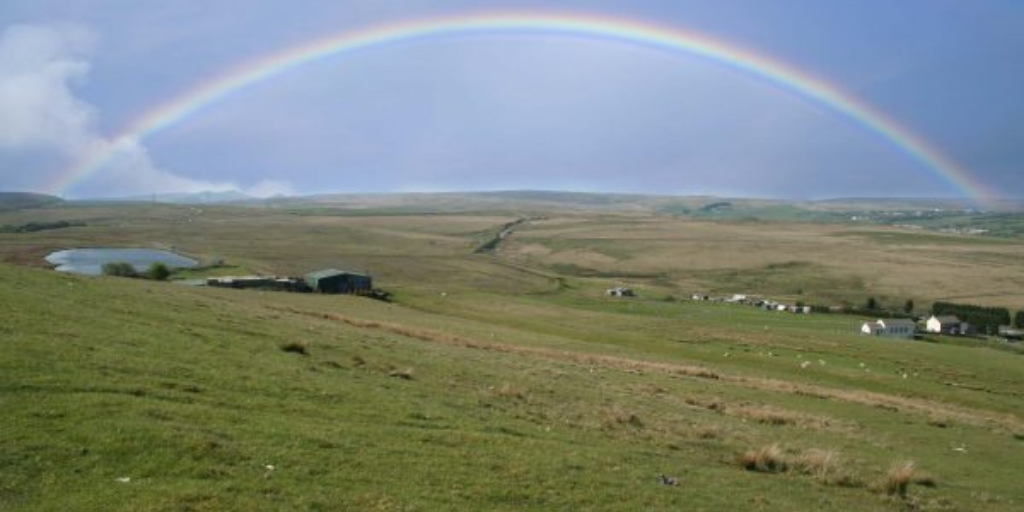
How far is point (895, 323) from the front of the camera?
85125mm

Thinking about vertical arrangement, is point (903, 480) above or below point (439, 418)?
below

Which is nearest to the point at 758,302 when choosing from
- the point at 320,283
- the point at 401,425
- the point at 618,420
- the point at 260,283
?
the point at 320,283

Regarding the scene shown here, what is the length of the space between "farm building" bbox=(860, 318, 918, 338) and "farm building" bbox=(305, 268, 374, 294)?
52.0m

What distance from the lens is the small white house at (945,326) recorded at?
306 ft

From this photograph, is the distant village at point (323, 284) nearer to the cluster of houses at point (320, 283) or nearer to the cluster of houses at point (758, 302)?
the cluster of houses at point (320, 283)

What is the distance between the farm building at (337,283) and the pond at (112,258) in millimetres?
28606

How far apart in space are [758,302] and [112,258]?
92870 mm

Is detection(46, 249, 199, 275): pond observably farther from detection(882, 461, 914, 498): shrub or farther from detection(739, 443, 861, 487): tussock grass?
detection(882, 461, 914, 498): shrub

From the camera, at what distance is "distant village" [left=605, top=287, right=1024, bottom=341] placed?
8388cm

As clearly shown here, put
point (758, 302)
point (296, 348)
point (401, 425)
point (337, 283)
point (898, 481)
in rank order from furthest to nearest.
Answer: point (758, 302)
point (337, 283)
point (296, 348)
point (898, 481)
point (401, 425)

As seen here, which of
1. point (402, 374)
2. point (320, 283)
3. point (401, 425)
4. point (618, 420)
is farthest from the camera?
point (320, 283)

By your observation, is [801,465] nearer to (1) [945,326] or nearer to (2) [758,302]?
(1) [945,326]

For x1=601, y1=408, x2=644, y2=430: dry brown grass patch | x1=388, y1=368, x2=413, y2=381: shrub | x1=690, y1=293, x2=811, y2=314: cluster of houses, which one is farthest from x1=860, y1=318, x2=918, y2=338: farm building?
x1=388, y1=368, x2=413, y2=381: shrub

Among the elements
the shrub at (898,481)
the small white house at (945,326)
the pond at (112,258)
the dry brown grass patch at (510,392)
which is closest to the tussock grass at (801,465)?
the shrub at (898,481)
